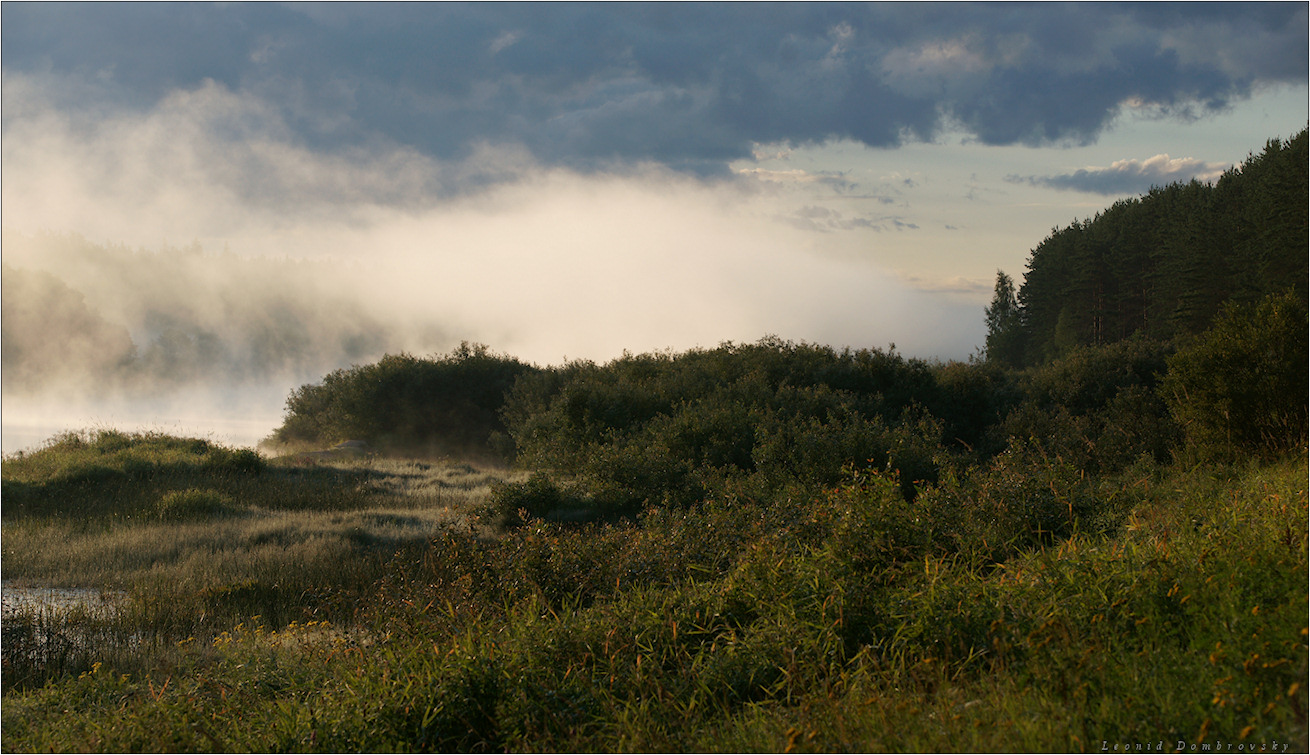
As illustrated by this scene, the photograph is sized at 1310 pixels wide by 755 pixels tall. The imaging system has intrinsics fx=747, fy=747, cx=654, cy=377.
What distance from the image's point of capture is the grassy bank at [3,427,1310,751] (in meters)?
3.36

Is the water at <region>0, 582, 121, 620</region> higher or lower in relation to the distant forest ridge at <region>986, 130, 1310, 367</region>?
lower

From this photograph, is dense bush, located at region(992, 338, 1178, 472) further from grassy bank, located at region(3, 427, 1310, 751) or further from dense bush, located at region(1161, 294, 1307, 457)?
grassy bank, located at region(3, 427, 1310, 751)

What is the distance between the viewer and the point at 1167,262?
35250 mm

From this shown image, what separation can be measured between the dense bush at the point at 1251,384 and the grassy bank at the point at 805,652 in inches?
180

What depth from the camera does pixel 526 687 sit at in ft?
13.4

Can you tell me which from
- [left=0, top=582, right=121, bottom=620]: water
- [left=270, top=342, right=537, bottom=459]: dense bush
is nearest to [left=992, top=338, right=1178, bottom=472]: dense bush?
[left=0, top=582, right=121, bottom=620]: water

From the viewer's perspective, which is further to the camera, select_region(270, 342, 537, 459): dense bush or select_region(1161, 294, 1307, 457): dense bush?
select_region(270, 342, 537, 459): dense bush

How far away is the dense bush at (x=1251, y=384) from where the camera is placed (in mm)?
10234

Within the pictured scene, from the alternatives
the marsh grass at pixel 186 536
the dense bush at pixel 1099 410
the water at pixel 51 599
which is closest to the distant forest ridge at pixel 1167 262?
the dense bush at pixel 1099 410

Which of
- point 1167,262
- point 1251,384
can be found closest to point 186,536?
point 1251,384

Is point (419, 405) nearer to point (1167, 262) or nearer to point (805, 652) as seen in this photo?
point (805, 652)

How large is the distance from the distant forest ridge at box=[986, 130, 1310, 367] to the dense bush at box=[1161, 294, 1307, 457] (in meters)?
12.0

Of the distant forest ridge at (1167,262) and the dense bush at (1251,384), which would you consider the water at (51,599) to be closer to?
the dense bush at (1251,384)

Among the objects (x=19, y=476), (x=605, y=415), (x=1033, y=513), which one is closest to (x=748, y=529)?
(x=1033, y=513)
